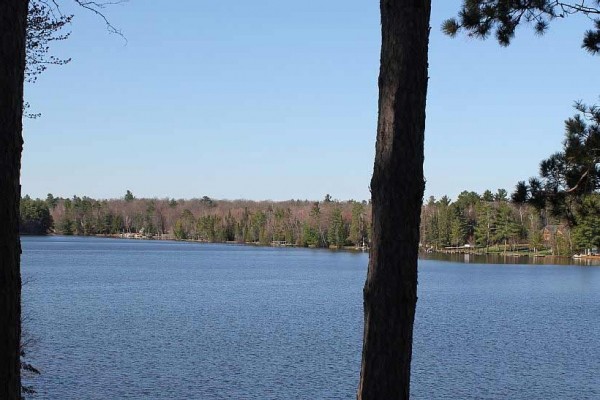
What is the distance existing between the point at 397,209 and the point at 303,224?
107219 mm

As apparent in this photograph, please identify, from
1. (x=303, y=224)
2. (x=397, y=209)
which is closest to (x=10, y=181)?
(x=397, y=209)

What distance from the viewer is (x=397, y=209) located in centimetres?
328

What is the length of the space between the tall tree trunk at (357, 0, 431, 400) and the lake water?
11.0 meters

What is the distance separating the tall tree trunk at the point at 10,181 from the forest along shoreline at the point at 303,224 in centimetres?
4410

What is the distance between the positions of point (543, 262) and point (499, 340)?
49508mm

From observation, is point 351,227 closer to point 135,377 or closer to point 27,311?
point 27,311

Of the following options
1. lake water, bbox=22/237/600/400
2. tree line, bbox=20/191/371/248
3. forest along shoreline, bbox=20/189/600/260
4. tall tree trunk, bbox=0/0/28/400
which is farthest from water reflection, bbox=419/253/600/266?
tall tree trunk, bbox=0/0/28/400

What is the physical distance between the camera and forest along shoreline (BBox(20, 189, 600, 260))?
81.6 metres

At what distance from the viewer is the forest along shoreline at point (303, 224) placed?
81588 mm

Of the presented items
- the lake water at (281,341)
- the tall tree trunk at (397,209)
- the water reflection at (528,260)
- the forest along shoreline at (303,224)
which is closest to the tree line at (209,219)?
the forest along shoreline at (303,224)

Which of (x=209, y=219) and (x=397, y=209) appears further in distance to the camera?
(x=209, y=219)

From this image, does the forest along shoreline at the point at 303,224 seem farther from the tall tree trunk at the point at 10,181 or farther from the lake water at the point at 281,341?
the tall tree trunk at the point at 10,181

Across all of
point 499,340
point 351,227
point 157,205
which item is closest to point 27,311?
point 499,340

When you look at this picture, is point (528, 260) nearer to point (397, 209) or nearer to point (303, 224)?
point (303, 224)
